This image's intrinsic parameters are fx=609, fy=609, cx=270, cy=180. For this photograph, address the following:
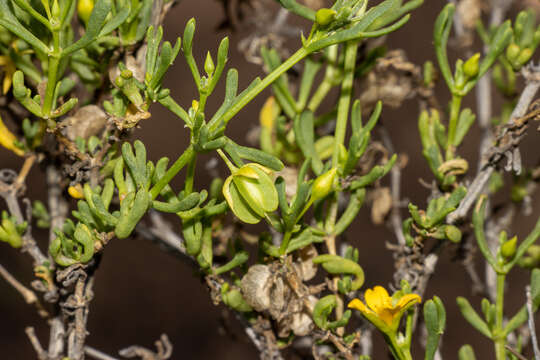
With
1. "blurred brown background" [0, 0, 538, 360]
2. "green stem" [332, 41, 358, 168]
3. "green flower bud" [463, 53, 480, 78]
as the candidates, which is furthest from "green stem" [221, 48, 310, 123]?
"blurred brown background" [0, 0, 538, 360]

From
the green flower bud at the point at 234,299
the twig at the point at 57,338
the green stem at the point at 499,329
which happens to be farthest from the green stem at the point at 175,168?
the green stem at the point at 499,329

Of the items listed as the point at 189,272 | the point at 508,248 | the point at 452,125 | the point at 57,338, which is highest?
the point at 452,125

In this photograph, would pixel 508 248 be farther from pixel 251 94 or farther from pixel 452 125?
pixel 251 94

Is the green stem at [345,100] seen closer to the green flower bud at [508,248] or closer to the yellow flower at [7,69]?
the green flower bud at [508,248]

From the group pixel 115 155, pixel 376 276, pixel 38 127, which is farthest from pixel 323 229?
pixel 376 276

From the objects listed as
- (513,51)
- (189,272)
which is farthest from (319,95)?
(189,272)
